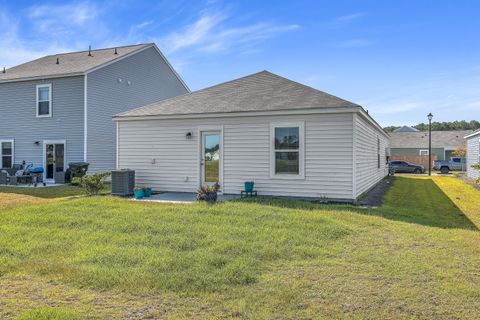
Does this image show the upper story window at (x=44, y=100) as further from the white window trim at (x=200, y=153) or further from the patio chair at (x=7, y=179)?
the white window trim at (x=200, y=153)

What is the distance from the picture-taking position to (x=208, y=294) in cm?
410

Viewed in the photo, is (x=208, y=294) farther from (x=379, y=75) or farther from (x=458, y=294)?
(x=379, y=75)

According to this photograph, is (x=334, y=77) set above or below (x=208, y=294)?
above

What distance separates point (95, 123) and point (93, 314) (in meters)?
16.0

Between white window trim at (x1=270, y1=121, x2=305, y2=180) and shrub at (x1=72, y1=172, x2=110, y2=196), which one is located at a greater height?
white window trim at (x1=270, y1=121, x2=305, y2=180)

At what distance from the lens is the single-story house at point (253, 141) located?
1040 cm

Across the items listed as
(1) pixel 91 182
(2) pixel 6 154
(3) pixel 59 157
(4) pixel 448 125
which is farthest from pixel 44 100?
(4) pixel 448 125

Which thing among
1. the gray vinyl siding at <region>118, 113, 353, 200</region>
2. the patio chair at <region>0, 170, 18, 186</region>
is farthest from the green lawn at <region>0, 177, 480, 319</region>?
the patio chair at <region>0, 170, 18, 186</region>

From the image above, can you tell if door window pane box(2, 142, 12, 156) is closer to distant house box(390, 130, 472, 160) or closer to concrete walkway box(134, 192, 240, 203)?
concrete walkway box(134, 192, 240, 203)

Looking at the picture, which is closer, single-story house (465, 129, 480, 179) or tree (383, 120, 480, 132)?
single-story house (465, 129, 480, 179)

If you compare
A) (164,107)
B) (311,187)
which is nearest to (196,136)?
(164,107)

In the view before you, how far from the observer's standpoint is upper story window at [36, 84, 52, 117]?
18.5m

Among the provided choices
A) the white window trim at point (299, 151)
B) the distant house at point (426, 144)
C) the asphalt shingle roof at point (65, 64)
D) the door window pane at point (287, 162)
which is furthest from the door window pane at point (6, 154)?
the distant house at point (426, 144)

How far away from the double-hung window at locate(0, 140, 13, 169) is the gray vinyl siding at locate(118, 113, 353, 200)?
10.1 meters
